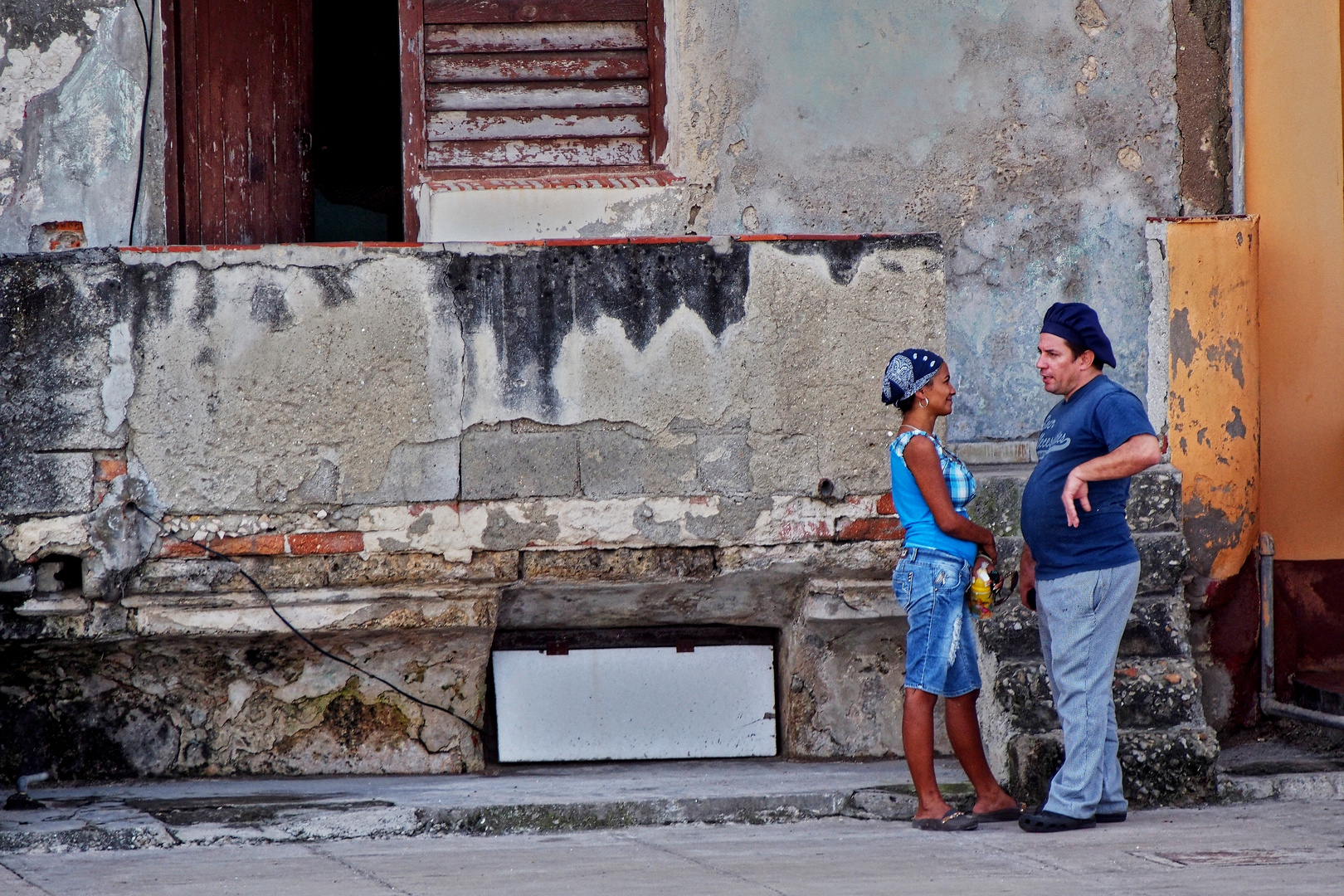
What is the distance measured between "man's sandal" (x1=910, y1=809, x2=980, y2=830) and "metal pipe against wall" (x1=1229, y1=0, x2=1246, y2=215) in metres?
2.82

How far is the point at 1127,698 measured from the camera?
4.22 m

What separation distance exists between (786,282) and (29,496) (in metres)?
2.63

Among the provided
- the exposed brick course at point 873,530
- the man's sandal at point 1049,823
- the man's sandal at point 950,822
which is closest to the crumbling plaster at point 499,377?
the exposed brick course at point 873,530

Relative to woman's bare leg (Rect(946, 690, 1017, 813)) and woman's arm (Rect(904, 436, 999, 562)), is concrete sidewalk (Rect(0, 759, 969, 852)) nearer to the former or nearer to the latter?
woman's bare leg (Rect(946, 690, 1017, 813))

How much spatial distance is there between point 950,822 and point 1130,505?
4.76 ft

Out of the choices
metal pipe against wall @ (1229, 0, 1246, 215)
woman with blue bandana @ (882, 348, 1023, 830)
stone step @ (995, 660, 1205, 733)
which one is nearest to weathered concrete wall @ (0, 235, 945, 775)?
stone step @ (995, 660, 1205, 733)

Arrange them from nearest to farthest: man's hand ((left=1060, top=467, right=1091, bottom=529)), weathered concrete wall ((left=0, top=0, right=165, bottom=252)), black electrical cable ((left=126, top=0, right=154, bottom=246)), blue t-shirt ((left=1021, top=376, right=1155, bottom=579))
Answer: man's hand ((left=1060, top=467, right=1091, bottom=529)) → blue t-shirt ((left=1021, top=376, right=1155, bottom=579)) → weathered concrete wall ((left=0, top=0, right=165, bottom=252)) → black electrical cable ((left=126, top=0, right=154, bottom=246))

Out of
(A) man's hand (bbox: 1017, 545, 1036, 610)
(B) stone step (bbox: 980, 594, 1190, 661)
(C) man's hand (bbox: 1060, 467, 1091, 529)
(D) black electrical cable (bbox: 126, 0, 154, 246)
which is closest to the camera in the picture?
(C) man's hand (bbox: 1060, 467, 1091, 529)

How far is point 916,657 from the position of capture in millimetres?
3793

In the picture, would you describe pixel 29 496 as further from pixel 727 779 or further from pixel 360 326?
pixel 727 779

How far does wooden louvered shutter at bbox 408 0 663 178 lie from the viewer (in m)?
5.24

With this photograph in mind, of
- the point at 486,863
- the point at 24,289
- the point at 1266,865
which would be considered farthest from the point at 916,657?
the point at 24,289

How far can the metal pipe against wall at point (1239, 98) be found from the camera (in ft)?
17.1

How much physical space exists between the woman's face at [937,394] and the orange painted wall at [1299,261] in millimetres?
2006
